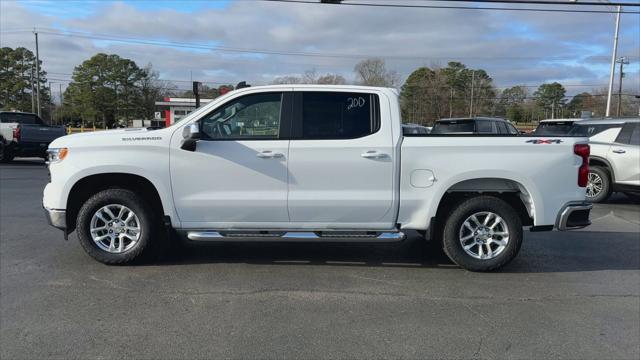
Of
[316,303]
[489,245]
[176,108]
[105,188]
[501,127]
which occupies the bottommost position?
[316,303]

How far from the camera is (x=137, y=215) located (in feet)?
18.1

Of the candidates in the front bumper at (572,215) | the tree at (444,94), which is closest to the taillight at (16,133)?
the front bumper at (572,215)

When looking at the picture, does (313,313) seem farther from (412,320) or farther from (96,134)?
(96,134)

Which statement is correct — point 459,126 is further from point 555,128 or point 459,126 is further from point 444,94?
point 444,94

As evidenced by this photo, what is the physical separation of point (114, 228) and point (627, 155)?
9843 millimetres

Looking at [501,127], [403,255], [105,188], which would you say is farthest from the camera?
[501,127]

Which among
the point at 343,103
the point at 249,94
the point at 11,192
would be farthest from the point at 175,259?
the point at 11,192

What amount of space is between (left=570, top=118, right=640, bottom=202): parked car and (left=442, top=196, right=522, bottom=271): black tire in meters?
5.87

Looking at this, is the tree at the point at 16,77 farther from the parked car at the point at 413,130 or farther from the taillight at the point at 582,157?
the taillight at the point at 582,157

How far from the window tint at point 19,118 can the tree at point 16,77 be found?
49.4 meters

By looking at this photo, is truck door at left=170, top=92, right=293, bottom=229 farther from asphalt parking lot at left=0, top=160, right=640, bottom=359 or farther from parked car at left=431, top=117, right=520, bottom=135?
parked car at left=431, top=117, right=520, bottom=135

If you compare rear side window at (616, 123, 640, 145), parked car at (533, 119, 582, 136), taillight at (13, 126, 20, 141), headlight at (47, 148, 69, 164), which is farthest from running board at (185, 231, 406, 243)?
taillight at (13, 126, 20, 141)

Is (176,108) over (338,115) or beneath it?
over

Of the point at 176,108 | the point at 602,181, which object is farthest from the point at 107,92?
the point at 602,181
